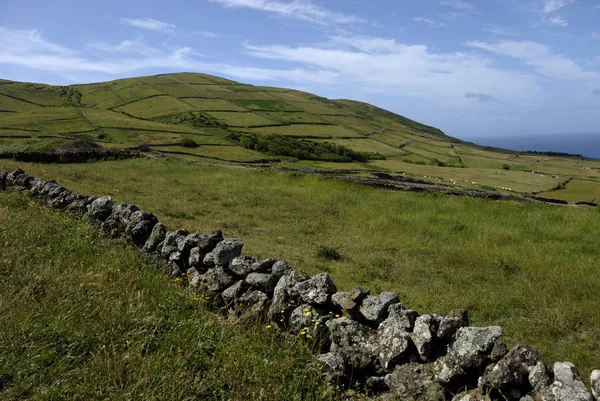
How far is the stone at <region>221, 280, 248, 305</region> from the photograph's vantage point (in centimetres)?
749

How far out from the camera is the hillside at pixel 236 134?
55406mm

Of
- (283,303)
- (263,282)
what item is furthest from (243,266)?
(283,303)

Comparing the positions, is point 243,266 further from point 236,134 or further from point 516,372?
point 236,134

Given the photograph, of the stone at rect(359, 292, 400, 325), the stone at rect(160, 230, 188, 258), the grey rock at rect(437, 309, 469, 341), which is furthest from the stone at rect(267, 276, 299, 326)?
the stone at rect(160, 230, 188, 258)

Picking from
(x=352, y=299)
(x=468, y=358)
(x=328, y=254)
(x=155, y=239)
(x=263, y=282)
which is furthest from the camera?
(x=328, y=254)

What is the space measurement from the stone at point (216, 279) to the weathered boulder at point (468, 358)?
4209 millimetres

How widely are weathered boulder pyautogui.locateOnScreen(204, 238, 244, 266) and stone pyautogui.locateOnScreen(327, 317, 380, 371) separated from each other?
111 inches

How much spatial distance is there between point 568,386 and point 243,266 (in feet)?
17.8

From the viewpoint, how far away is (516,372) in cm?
452

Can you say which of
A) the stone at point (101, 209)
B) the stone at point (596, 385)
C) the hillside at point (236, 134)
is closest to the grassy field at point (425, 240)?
the stone at point (101, 209)

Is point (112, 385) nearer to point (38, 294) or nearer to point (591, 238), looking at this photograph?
point (38, 294)

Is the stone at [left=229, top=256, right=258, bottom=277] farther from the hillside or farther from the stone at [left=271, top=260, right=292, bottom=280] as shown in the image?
the hillside

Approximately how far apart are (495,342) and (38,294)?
21.4 ft

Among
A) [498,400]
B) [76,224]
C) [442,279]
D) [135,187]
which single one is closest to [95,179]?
[135,187]
